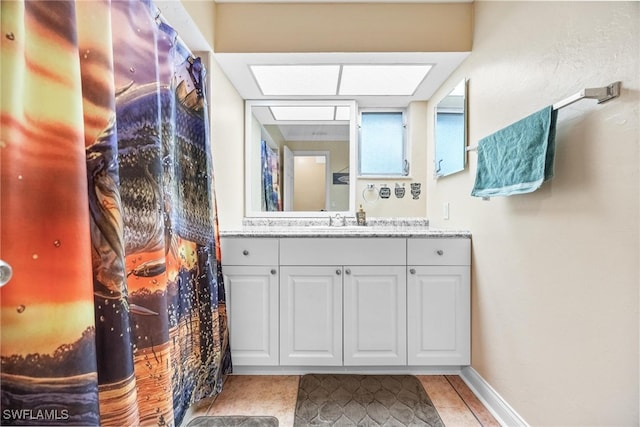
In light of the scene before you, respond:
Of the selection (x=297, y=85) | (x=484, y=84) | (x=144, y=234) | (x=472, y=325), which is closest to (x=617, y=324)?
(x=472, y=325)

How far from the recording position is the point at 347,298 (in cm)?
166

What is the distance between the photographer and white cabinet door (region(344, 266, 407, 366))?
1.66 metres

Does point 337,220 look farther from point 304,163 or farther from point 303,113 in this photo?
point 303,113

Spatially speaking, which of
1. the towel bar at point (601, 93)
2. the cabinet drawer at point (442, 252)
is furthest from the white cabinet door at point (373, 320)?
the towel bar at point (601, 93)

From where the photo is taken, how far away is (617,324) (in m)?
0.84

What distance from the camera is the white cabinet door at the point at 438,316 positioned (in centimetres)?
167

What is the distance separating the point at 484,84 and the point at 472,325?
4.33 ft

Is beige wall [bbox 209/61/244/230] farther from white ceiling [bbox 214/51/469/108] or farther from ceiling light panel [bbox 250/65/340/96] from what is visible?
ceiling light panel [bbox 250/65/340/96]

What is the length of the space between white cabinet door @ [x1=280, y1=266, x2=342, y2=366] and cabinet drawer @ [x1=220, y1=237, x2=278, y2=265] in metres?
0.12

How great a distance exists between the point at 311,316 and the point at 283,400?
436 mm

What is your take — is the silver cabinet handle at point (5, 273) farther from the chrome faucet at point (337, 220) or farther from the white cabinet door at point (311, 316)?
the chrome faucet at point (337, 220)

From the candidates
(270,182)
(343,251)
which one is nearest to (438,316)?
(343,251)

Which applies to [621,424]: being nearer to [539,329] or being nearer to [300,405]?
[539,329]

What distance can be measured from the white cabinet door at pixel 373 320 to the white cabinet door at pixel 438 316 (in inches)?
2.0
